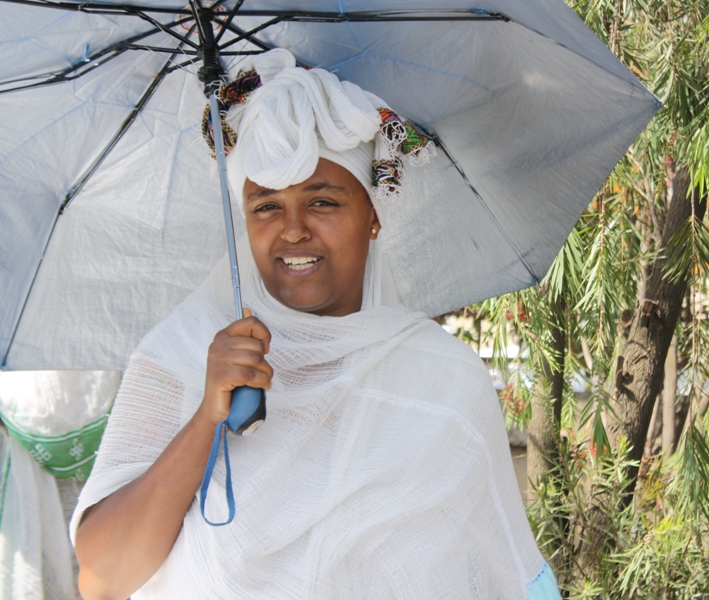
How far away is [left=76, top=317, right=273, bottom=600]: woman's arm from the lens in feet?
5.54

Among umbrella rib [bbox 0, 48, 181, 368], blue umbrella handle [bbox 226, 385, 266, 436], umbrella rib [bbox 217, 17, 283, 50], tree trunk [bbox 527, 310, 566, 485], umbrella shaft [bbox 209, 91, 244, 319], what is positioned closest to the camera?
blue umbrella handle [bbox 226, 385, 266, 436]

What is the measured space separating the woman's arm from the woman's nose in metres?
0.32

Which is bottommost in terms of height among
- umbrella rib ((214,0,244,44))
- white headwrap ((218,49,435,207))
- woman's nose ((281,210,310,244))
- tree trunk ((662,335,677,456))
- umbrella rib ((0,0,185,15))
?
tree trunk ((662,335,677,456))

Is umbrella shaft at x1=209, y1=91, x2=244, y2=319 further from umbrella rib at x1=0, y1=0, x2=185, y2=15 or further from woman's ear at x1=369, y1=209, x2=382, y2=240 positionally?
woman's ear at x1=369, y1=209, x2=382, y2=240

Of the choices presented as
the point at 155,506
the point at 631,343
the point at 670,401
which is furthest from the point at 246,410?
the point at 670,401

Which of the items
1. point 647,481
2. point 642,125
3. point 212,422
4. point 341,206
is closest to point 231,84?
point 341,206

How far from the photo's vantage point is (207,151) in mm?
2463

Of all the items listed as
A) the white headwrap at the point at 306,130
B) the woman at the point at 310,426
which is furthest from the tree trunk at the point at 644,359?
the white headwrap at the point at 306,130

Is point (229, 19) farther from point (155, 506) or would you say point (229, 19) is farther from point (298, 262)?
point (155, 506)

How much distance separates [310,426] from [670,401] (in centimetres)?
331

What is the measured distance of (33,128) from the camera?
89.4 inches

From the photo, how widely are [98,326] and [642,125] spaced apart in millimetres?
1529

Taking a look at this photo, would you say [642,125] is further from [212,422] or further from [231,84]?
[212,422]

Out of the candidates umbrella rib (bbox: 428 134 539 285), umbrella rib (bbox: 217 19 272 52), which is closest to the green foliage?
umbrella rib (bbox: 428 134 539 285)
